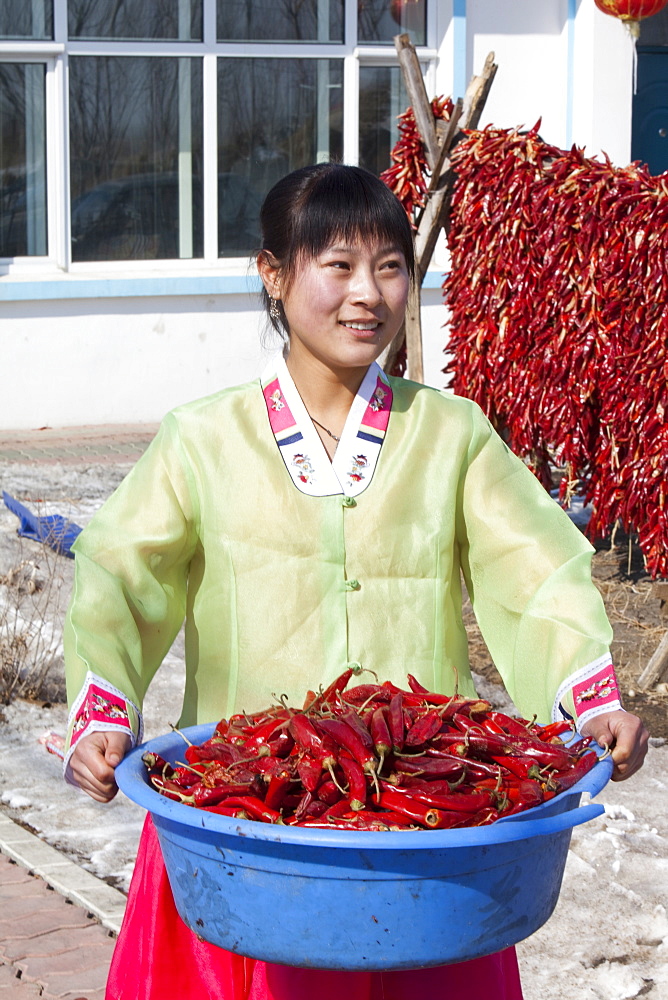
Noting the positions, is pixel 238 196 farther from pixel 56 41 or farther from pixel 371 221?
pixel 371 221

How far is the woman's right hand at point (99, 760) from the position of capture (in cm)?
204

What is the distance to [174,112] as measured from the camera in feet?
32.4

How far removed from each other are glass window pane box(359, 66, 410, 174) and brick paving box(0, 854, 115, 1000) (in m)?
7.54

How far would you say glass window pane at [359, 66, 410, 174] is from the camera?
1025 cm

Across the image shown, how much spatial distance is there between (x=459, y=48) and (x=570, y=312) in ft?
15.7

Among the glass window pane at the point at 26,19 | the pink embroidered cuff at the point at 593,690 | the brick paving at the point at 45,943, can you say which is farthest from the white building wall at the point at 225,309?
the pink embroidered cuff at the point at 593,690

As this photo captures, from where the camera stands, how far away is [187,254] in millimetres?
10109

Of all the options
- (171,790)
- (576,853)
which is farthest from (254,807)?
(576,853)

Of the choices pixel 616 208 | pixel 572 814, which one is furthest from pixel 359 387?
pixel 616 208

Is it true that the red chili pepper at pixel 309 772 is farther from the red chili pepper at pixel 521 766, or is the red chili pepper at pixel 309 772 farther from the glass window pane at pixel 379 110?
the glass window pane at pixel 379 110

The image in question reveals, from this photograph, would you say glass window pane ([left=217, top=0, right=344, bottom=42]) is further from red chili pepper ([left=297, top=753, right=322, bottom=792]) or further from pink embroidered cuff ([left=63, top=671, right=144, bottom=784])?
red chili pepper ([left=297, top=753, right=322, bottom=792])

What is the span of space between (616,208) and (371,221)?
3624 millimetres

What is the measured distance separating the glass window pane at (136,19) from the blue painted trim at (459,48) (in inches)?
75.6

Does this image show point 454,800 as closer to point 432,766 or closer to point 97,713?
point 432,766
